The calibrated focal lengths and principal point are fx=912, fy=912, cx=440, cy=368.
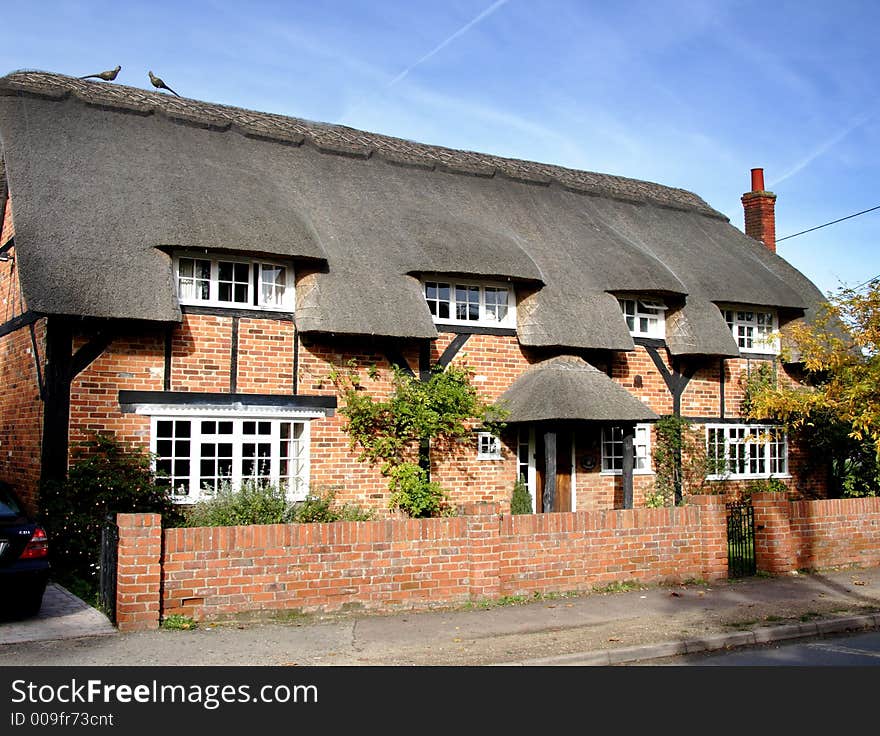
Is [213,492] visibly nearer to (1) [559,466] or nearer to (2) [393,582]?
(2) [393,582]

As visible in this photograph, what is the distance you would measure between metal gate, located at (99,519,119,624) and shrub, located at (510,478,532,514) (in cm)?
829

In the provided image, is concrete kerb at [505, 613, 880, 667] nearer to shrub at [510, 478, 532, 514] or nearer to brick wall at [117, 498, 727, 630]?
brick wall at [117, 498, 727, 630]

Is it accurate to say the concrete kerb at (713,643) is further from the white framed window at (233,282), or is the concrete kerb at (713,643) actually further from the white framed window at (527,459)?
the white framed window at (233,282)

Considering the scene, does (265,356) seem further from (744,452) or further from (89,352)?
(744,452)

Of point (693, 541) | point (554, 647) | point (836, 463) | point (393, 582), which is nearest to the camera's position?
point (554, 647)

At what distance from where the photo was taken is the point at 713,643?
930cm

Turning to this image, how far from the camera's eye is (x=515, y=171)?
70.7ft

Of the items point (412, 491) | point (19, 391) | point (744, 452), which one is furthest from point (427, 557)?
point (744, 452)

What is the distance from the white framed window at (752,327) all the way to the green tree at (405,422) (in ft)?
24.3

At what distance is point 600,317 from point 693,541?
18.6ft

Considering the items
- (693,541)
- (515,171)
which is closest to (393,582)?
(693,541)

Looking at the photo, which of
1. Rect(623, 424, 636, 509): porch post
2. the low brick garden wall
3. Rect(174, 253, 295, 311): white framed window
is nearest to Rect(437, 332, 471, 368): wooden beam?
Rect(174, 253, 295, 311): white framed window

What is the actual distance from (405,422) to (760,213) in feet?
45.9

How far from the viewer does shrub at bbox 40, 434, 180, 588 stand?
1212 centimetres
